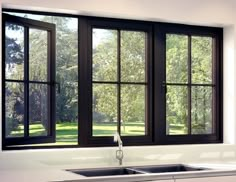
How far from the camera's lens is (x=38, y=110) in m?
3.98

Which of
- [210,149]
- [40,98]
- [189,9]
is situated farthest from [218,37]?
[40,98]

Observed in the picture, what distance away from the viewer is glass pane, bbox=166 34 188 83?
182 inches

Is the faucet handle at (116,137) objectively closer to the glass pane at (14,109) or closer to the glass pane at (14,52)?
the glass pane at (14,109)

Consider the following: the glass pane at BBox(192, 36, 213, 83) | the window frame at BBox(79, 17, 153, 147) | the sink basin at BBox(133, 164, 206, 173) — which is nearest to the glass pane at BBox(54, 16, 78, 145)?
the window frame at BBox(79, 17, 153, 147)

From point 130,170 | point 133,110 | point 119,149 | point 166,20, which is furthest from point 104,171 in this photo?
point 166,20

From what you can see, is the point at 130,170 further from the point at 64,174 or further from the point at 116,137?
the point at 64,174

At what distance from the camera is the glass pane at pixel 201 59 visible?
15.7ft

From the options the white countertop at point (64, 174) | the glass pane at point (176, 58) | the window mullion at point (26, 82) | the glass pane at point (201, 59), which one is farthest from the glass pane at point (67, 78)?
the glass pane at point (201, 59)

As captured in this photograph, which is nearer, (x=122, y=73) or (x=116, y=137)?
(x=116, y=137)

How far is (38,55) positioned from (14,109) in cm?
53

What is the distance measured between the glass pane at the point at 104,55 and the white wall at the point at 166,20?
21 cm

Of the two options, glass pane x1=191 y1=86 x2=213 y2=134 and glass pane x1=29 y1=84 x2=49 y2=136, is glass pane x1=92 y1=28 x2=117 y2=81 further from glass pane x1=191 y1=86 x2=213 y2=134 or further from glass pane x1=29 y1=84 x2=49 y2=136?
glass pane x1=191 y1=86 x2=213 y2=134

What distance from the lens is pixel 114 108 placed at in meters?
4.37

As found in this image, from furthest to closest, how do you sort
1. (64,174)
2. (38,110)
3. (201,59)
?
1. (201,59)
2. (38,110)
3. (64,174)
